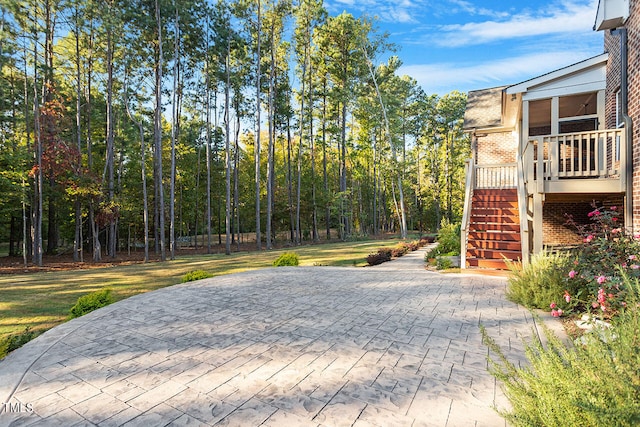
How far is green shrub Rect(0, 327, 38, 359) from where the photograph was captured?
358 centimetres

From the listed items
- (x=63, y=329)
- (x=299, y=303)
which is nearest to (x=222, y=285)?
(x=299, y=303)

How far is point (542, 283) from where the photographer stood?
491cm

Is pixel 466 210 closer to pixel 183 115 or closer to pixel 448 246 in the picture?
pixel 448 246

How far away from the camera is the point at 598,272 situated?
14.6 ft

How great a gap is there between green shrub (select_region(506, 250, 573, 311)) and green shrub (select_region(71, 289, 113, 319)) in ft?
23.5

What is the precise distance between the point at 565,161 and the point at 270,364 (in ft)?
24.7

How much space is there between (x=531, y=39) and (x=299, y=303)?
→ 13153 millimetres

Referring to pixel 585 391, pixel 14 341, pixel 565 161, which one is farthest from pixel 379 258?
pixel 585 391

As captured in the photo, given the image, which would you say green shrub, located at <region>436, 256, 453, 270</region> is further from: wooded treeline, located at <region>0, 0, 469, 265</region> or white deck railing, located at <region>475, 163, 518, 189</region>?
wooded treeline, located at <region>0, 0, 469, 265</region>

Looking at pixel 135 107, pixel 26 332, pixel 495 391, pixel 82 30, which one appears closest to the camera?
pixel 495 391

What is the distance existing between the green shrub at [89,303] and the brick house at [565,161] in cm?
814

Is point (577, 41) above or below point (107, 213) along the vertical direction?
above

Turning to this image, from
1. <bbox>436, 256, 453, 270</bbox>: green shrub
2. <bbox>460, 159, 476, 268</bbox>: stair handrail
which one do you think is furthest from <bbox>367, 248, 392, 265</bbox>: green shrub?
<bbox>460, 159, 476, 268</bbox>: stair handrail

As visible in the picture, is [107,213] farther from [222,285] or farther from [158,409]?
[158,409]
